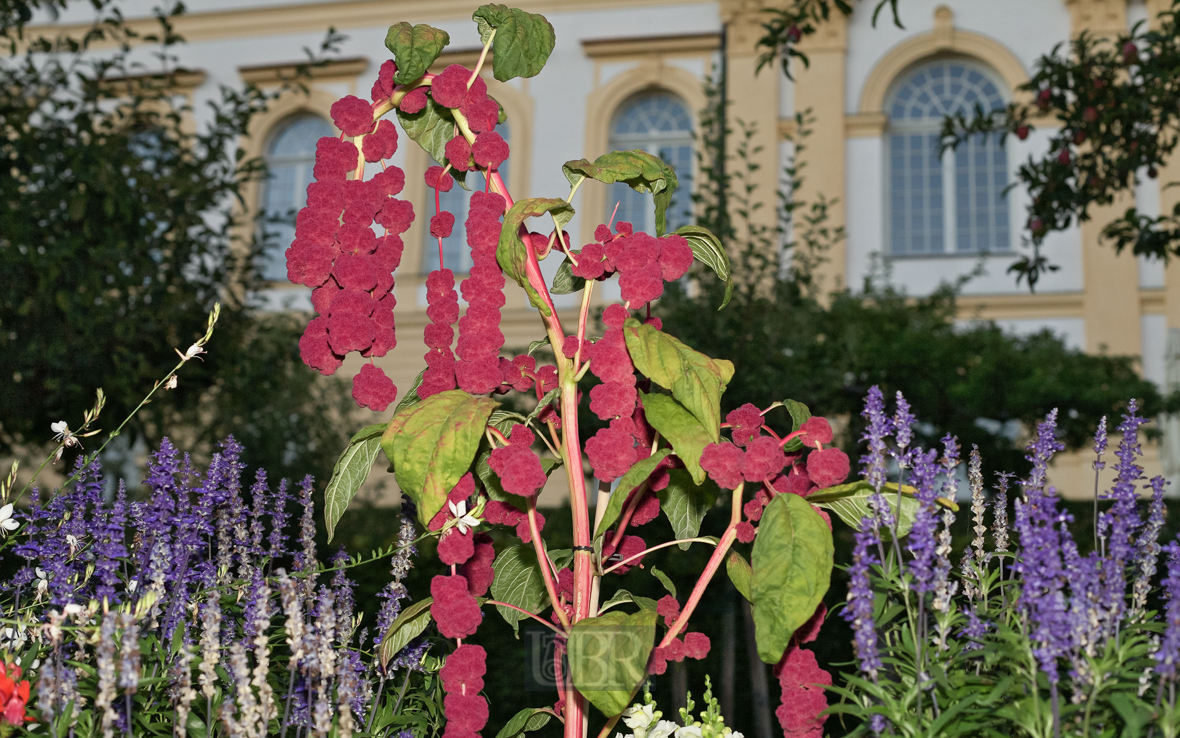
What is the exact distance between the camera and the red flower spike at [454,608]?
1.26 metres

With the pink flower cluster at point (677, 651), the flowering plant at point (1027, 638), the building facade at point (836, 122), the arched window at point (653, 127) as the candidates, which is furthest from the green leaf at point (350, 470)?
the arched window at point (653, 127)

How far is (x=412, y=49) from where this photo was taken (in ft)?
4.54

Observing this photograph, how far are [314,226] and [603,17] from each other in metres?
11.8

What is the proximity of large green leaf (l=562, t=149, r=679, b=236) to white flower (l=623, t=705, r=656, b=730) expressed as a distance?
870mm

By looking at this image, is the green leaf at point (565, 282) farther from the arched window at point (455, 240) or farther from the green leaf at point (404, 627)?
the arched window at point (455, 240)

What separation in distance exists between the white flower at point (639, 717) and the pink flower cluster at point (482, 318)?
747 millimetres

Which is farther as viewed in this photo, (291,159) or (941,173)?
(291,159)

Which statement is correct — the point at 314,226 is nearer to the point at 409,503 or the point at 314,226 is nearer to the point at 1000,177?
the point at 409,503

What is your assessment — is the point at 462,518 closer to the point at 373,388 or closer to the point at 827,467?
the point at 373,388

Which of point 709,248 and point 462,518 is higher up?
point 709,248

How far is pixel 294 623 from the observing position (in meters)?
1.12

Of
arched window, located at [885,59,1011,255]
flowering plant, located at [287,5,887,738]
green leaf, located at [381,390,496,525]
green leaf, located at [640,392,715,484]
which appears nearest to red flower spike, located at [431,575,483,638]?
flowering plant, located at [287,5,887,738]

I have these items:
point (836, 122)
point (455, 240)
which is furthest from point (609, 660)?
point (455, 240)

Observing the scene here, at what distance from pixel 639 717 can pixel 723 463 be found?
2.50 ft
